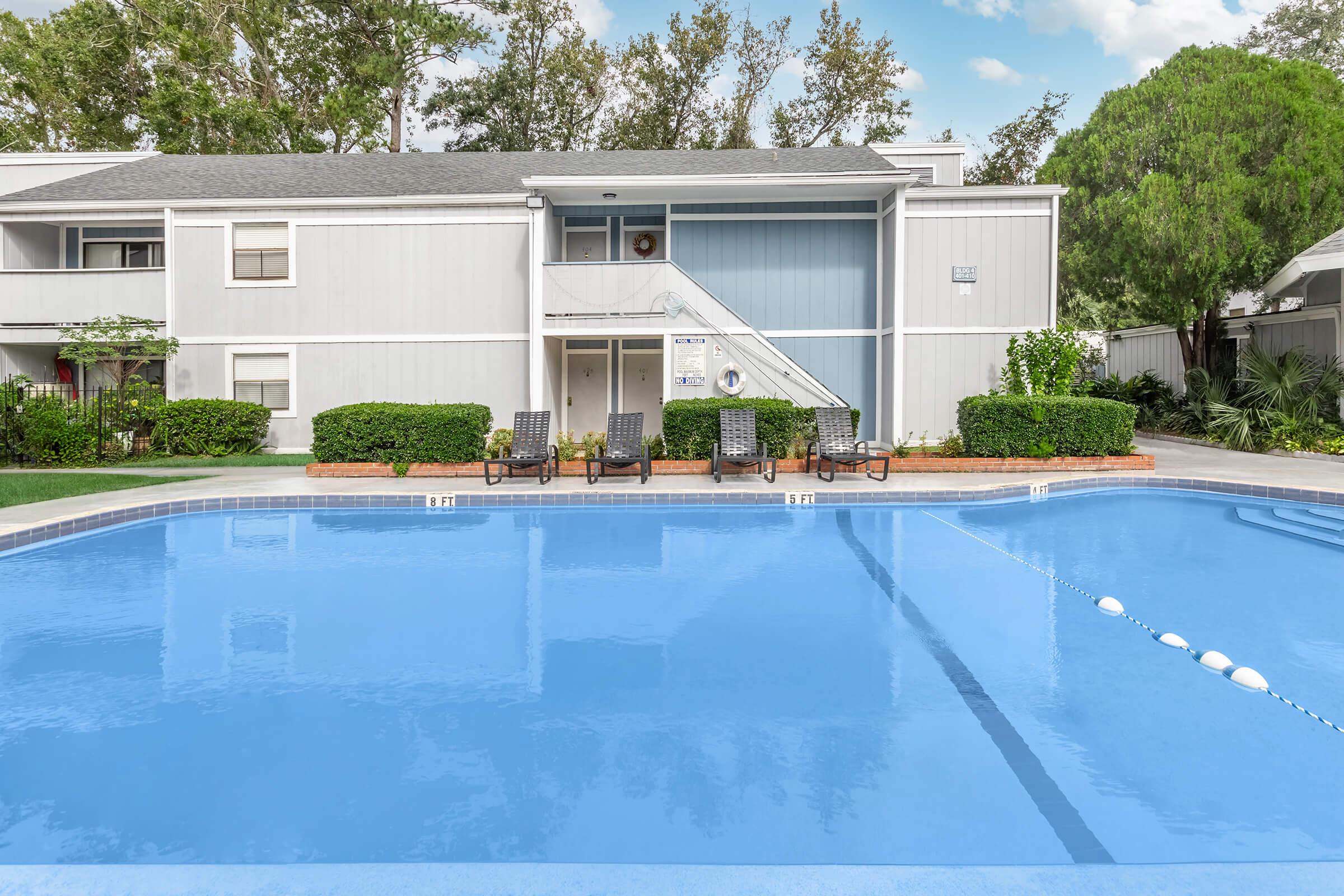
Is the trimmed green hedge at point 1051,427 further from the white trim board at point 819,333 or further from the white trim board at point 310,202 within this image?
the white trim board at point 310,202

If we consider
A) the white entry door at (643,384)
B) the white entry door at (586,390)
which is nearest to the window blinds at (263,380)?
the white entry door at (586,390)

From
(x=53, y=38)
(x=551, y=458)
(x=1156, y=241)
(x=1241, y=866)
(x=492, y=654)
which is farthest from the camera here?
(x=53, y=38)

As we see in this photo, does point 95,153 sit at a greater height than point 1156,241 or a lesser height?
greater

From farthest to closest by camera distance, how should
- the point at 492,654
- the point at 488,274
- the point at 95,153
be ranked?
the point at 95,153
the point at 488,274
the point at 492,654

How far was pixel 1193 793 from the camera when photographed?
3.38 meters

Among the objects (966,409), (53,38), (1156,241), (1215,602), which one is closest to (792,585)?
(1215,602)

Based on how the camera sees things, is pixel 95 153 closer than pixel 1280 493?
No

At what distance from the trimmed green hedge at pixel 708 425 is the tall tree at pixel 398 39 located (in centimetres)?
2132

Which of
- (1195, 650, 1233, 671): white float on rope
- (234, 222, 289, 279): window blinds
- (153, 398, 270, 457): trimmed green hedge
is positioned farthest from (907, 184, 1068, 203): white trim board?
(153, 398, 270, 457): trimmed green hedge

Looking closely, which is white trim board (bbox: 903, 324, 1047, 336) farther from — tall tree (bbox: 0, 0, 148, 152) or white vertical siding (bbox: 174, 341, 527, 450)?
tall tree (bbox: 0, 0, 148, 152)

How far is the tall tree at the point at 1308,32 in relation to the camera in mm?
30578

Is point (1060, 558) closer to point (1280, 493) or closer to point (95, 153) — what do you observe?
point (1280, 493)

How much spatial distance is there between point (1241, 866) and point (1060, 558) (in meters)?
5.35

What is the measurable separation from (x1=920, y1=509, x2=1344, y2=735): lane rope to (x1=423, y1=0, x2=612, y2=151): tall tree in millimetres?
24235
